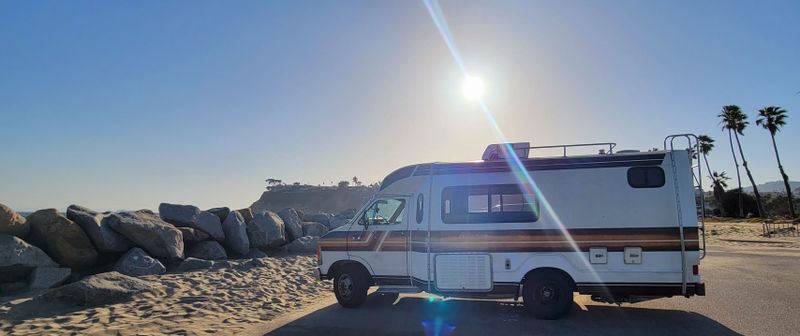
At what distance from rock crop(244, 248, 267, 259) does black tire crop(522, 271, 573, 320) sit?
1105 centimetres

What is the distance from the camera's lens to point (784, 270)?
15.0 m

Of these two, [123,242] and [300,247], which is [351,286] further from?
[300,247]

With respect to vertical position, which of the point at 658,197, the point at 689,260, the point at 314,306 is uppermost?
the point at 658,197

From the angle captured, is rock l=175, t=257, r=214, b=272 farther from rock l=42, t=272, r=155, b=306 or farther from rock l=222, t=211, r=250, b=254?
rock l=42, t=272, r=155, b=306

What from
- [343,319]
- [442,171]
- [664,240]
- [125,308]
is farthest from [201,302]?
[664,240]

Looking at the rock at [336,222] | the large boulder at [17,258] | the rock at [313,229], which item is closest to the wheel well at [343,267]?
the large boulder at [17,258]

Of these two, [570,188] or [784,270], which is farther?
[784,270]

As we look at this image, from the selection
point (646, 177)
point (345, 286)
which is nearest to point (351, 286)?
point (345, 286)

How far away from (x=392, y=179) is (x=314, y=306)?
126 inches

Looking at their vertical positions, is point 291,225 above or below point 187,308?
above

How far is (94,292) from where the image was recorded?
31.7 ft

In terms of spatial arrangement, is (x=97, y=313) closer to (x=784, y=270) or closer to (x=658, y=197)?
(x=658, y=197)

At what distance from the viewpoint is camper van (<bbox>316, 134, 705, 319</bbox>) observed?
8.62 metres

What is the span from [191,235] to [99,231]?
300 cm
